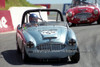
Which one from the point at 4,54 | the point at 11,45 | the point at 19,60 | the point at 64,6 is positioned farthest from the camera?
the point at 64,6

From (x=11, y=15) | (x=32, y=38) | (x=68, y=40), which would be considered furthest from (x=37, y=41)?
(x=11, y=15)

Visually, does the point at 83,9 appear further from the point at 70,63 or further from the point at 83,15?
the point at 70,63

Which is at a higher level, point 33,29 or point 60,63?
point 33,29

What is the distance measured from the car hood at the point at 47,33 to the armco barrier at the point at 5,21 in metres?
8.56

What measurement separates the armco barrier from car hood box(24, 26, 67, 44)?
8.56 metres

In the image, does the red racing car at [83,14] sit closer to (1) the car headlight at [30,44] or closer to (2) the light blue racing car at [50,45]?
(2) the light blue racing car at [50,45]

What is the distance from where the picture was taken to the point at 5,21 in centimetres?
1702

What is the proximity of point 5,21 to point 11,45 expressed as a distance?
6487mm

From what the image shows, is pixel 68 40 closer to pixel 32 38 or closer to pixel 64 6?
pixel 32 38

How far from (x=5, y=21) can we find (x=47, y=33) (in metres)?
9.65

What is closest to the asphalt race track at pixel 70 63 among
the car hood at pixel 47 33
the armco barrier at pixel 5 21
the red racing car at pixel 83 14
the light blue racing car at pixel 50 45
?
the light blue racing car at pixel 50 45

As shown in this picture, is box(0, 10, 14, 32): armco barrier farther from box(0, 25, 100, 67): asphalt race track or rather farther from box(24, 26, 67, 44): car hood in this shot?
box(24, 26, 67, 44): car hood

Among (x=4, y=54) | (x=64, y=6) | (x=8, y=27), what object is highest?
(x=4, y=54)

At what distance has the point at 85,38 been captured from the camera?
11656 millimetres
